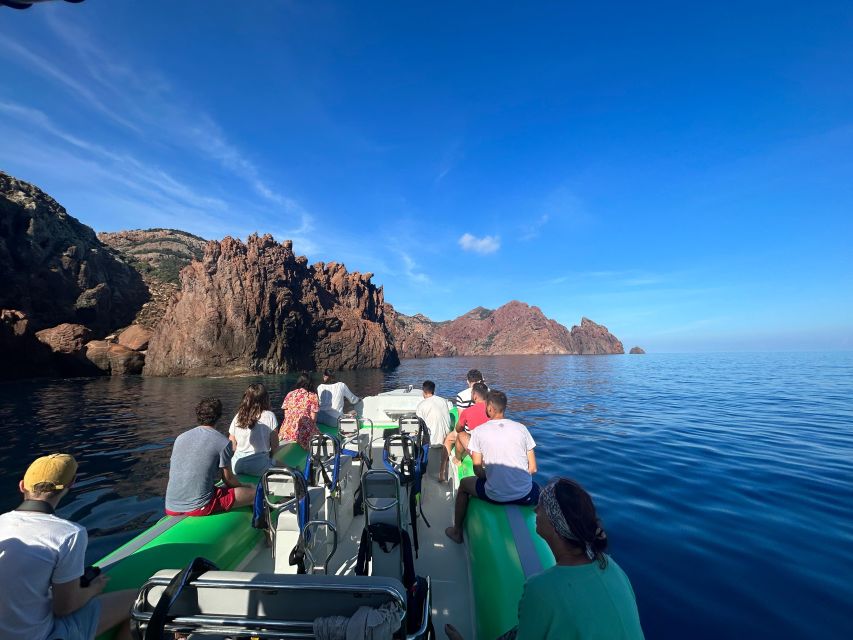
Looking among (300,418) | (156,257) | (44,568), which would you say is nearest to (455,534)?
(300,418)

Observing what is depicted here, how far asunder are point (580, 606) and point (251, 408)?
16.4 feet

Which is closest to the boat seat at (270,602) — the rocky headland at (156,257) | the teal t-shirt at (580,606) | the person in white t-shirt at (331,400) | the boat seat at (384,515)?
the teal t-shirt at (580,606)

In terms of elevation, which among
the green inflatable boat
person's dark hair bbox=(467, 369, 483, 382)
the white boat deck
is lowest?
the white boat deck

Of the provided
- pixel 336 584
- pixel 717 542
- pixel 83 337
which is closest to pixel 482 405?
pixel 717 542

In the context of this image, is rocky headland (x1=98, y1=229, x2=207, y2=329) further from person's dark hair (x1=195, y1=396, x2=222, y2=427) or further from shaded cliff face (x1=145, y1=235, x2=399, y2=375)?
person's dark hair (x1=195, y1=396, x2=222, y2=427)

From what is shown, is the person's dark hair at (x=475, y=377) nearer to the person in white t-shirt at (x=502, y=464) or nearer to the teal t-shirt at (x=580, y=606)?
the person in white t-shirt at (x=502, y=464)

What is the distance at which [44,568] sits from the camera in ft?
7.08

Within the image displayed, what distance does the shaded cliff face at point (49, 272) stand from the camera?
4044 centimetres

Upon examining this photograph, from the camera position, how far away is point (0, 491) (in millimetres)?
8102

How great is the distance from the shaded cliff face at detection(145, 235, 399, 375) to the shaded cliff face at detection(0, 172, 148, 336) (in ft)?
29.1

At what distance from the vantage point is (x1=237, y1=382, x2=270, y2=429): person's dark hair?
5.43 m

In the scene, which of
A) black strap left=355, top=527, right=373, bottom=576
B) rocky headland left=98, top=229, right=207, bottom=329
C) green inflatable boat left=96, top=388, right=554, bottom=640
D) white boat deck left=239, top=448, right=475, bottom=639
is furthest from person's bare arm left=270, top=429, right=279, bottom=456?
rocky headland left=98, top=229, right=207, bottom=329

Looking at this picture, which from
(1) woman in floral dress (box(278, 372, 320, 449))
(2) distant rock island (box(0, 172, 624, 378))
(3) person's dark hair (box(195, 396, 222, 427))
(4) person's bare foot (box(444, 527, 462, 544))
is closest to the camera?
(3) person's dark hair (box(195, 396, 222, 427))

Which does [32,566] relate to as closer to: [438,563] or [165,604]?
[165,604]
